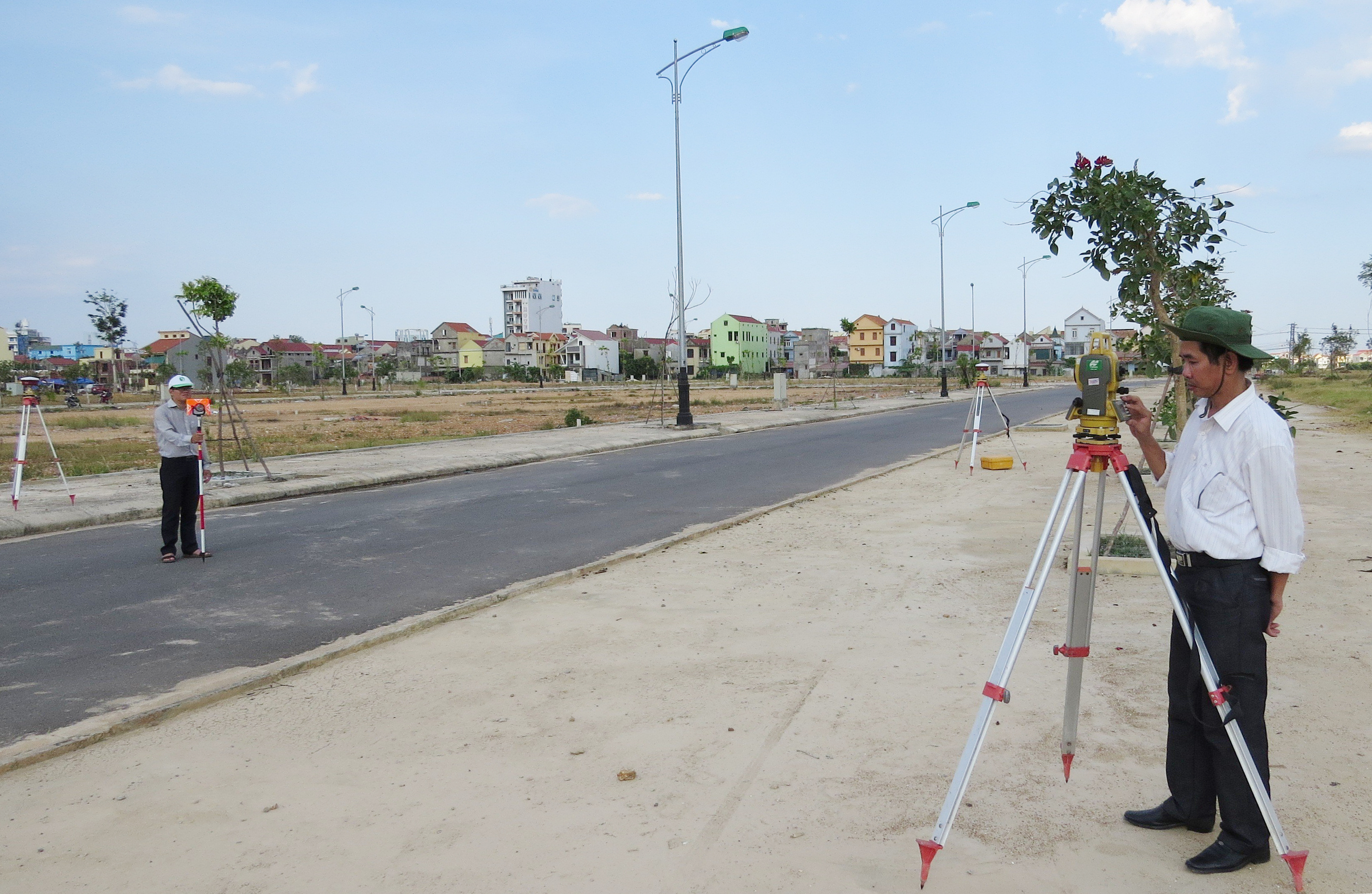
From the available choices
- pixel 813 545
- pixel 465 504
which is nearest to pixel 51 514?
pixel 465 504

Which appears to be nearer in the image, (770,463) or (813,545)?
(813,545)

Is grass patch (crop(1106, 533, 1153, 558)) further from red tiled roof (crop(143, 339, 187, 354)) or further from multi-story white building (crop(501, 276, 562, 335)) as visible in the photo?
multi-story white building (crop(501, 276, 562, 335))

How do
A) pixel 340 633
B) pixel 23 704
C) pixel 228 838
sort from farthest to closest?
pixel 340 633 → pixel 23 704 → pixel 228 838

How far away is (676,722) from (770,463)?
1220 centimetres

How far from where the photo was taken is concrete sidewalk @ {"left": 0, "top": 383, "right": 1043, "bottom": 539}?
1137 cm

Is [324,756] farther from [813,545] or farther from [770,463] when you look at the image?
[770,463]

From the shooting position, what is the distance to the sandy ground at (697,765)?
316 centimetres

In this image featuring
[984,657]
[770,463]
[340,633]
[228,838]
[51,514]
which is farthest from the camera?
[770,463]

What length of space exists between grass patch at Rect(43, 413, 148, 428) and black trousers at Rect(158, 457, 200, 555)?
2821 cm

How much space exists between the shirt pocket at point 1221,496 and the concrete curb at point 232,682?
460cm

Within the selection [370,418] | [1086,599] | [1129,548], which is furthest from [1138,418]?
[370,418]

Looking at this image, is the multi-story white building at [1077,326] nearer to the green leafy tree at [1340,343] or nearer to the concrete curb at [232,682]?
the green leafy tree at [1340,343]

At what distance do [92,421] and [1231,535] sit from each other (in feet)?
138

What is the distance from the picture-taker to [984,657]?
17.2 ft
